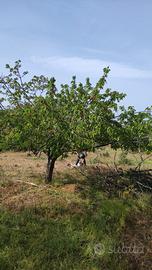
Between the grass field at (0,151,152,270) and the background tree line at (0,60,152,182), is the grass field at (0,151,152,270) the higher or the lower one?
the lower one

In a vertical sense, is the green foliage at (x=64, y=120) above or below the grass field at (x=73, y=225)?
above

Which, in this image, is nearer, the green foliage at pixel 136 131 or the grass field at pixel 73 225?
the grass field at pixel 73 225

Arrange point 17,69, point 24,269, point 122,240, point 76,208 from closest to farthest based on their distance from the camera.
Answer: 1. point 24,269
2. point 122,240
3. point 76,208
4. point 17,69

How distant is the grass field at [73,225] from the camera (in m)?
6.77

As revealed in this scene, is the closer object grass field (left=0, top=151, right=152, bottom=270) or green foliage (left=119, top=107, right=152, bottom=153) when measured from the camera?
grass field (left=0, top=151, right=152, bottom=270)

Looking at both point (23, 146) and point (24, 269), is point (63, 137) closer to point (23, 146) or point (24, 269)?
point (23, 146)

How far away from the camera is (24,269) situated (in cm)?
627

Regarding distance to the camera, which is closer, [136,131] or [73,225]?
[73,225]

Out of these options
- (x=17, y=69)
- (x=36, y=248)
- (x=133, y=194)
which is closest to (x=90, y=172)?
(x=133, y=194)

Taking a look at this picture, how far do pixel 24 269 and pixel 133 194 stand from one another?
440cm

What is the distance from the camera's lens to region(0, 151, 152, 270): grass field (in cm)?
677

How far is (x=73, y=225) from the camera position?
312 inches

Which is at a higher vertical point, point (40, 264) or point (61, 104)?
point (61, 104)

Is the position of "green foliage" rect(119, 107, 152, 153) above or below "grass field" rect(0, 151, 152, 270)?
above
